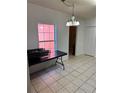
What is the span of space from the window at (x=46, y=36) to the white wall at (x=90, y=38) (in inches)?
108

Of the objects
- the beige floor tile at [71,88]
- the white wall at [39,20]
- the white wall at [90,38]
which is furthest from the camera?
the white wall at [90,38]

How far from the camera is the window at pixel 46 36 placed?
348cm

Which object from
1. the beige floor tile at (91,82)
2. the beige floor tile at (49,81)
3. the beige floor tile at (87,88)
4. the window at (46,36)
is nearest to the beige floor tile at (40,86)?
the beige floor tile at (49,81)

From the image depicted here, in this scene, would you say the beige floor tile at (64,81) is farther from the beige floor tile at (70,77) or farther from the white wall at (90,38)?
the white wall at (90,38)

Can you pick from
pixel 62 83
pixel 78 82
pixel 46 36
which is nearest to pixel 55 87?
pixel 62 83

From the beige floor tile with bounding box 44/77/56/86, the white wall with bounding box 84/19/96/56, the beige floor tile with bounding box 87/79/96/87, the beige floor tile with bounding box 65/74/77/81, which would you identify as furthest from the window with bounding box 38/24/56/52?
the white wall with bounding box 84/19/96/56

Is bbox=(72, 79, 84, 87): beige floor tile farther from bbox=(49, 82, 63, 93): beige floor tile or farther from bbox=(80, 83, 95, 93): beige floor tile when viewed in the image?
bbox=(49, 82, 63, 93): beige floor tile

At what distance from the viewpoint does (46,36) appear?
3.71 meters

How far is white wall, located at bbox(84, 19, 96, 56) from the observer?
17.8ft

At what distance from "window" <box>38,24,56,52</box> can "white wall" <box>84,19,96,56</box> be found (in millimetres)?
2742
